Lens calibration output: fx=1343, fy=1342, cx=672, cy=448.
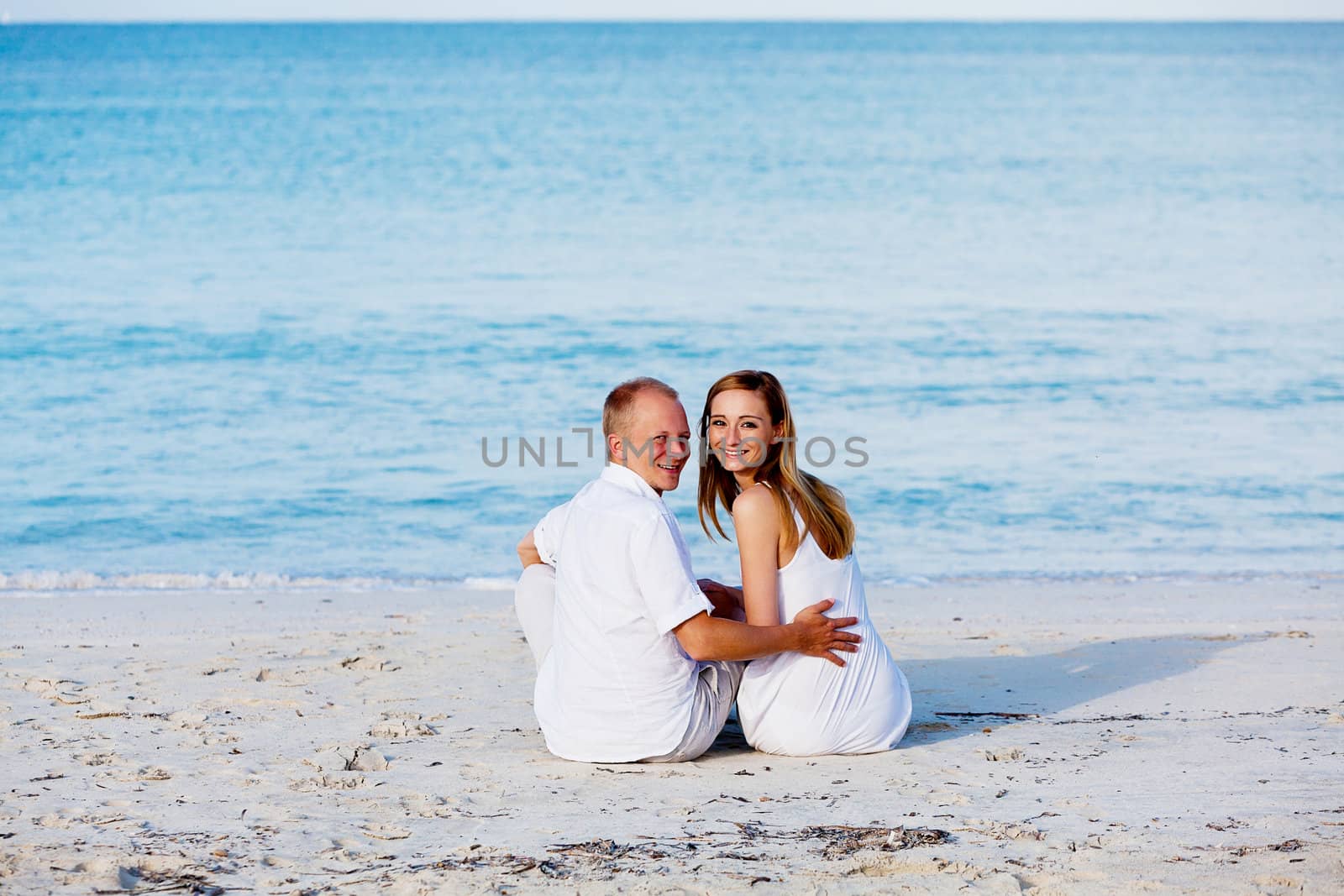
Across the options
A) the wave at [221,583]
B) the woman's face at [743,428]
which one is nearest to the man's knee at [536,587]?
the woman's face at [743,428]

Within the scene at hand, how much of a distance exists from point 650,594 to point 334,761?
4.01 ft

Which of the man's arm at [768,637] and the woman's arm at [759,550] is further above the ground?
the woman's arm at [759,550]

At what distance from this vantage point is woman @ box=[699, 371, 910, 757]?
4.16 meters

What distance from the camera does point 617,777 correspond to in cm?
418

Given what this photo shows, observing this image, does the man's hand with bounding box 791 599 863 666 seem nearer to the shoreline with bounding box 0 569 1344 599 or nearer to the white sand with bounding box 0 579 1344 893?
the white sand with bounding box 0 579 1344 893

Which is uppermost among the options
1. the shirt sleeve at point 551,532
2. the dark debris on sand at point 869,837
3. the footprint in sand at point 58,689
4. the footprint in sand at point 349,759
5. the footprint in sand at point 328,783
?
the shirt sleeve at point 551,532

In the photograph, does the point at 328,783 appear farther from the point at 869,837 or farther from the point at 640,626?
the point at 869,837

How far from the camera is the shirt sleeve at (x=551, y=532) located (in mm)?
4461

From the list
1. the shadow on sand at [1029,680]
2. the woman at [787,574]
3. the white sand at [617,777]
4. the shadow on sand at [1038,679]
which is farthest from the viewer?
the shadow on sand at [1038,679]

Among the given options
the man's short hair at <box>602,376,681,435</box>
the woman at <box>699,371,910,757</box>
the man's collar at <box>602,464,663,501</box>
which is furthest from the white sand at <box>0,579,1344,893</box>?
the man's short hair at <box>602,376,681,435</box>

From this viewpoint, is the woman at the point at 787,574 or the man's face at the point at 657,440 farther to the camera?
the woman at the point at 787,574

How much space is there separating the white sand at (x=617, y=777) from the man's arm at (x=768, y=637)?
0.39 m

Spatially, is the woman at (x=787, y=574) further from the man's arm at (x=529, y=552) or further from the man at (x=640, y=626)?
the man's arm at (x=529, y=552)

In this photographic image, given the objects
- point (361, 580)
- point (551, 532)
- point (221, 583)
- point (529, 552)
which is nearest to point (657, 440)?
point (551, 532)
